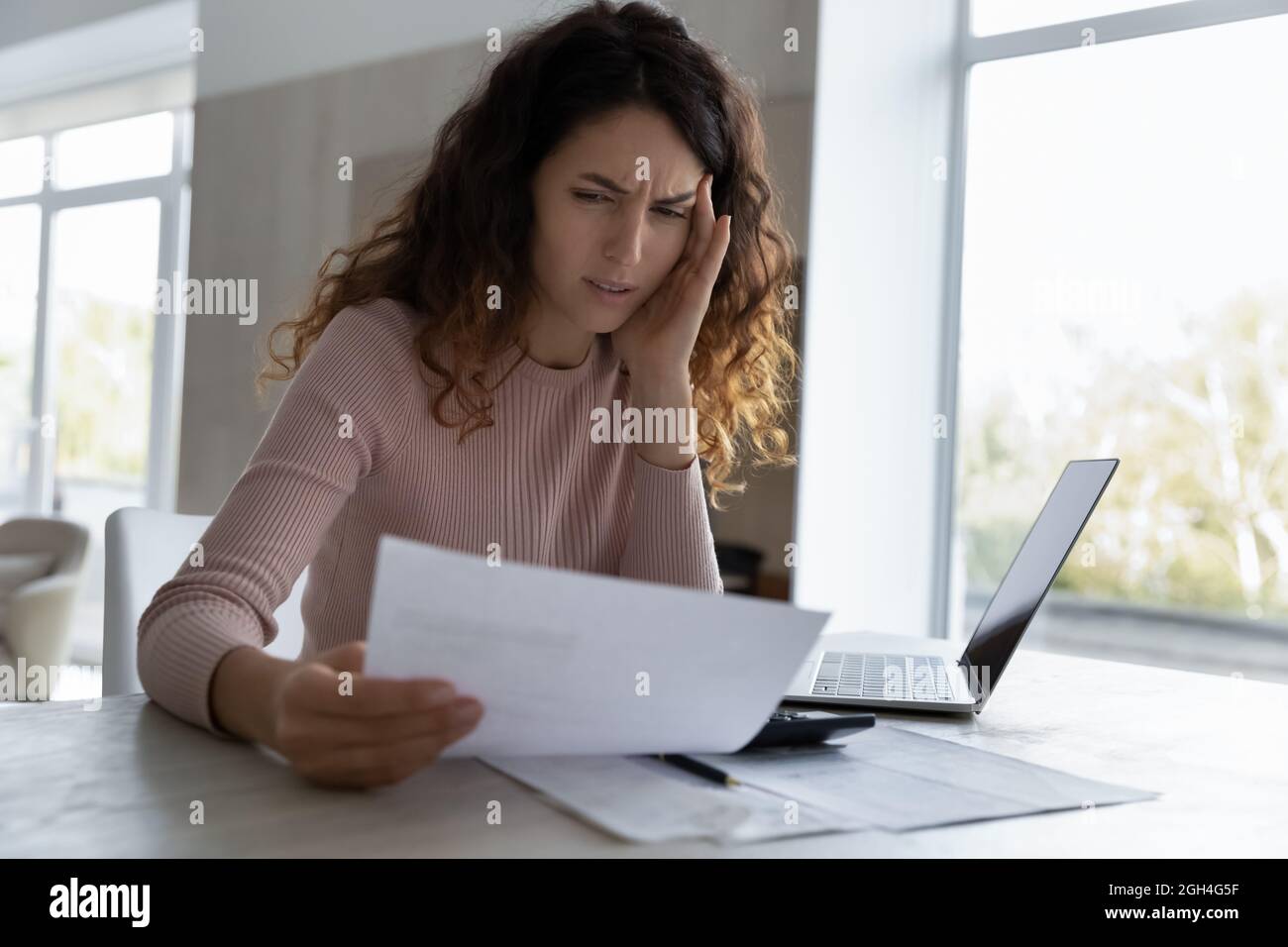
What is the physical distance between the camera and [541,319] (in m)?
1.49

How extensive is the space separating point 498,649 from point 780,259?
1146 millimetres

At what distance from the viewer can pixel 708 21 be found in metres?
3.54

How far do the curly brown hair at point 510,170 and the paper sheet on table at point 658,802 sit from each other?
2.08ft

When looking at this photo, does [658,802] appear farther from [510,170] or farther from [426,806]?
[510,170]

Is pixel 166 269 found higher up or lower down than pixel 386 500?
higher up

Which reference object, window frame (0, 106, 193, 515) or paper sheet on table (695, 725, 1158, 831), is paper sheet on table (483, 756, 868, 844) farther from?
window frame (0, 106, 193, 515)

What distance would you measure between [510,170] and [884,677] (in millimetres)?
728

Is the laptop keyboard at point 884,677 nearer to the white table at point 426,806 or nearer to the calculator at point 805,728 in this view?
the white table at point 426,806

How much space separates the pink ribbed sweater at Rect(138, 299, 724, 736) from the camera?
0.95 m

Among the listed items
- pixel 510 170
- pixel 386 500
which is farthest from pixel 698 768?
pixel 510 170

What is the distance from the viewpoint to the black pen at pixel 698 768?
777 mm

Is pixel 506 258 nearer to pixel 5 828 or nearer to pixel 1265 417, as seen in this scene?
pixel 5 828

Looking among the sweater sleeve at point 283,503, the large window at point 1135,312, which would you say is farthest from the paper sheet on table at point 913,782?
the large window at point 1135,312
